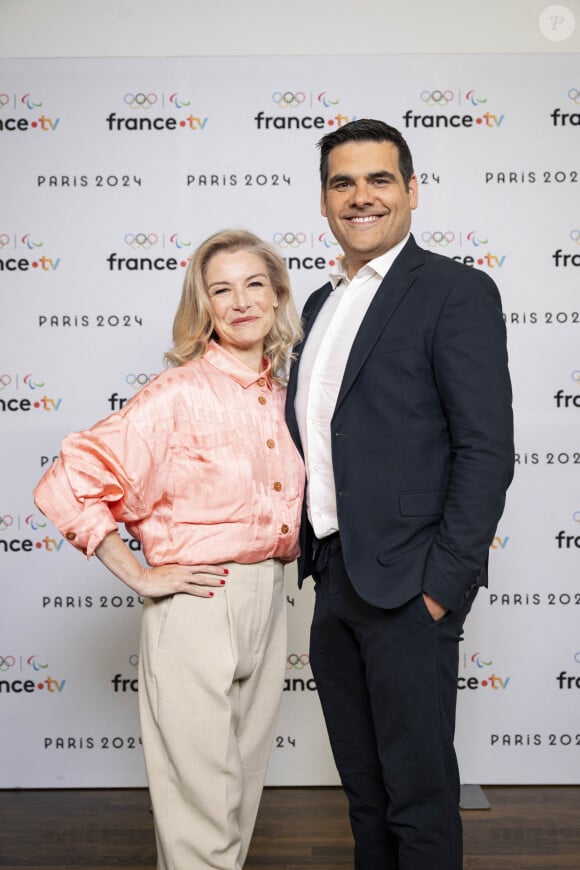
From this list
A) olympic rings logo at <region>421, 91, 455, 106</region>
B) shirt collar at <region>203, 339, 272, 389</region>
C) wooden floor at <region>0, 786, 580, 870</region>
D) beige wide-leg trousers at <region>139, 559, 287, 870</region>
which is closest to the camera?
beige wide-leg trousers at <region>139, 559, 287, 870</region>

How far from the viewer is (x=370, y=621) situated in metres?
1.82

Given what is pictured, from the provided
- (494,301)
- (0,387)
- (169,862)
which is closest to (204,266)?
(494,301)

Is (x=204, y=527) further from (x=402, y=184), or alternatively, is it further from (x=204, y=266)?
(x=402, y=184)

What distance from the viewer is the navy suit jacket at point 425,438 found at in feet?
5.63

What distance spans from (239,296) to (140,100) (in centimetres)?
153

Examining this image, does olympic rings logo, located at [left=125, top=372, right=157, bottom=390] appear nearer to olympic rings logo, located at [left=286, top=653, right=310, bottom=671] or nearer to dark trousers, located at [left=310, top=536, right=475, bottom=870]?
olympic rings logo, located at [left=286, top=653, right=310, bottom=671]

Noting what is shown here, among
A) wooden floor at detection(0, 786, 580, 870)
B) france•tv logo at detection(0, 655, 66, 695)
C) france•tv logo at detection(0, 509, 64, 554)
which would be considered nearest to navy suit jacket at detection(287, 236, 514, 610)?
wooden floor at detection(0, 786, 580, 870)

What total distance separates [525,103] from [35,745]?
9.38 ft

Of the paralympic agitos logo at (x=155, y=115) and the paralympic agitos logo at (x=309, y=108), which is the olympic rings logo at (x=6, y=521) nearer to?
the paralympic agitos logo at (x=155, y=115)

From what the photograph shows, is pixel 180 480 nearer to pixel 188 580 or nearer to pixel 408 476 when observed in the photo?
pixel 188 580

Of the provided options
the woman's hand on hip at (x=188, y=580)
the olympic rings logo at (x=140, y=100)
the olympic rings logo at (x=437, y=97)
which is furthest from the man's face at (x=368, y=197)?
the olympic rings logo at (x=140, y=100)

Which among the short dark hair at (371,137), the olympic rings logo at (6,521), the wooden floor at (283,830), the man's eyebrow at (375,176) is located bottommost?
the wooden floor at (283,830)

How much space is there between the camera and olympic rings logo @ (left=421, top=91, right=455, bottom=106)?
304cm

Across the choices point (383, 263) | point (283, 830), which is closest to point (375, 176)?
point (383, 263)
